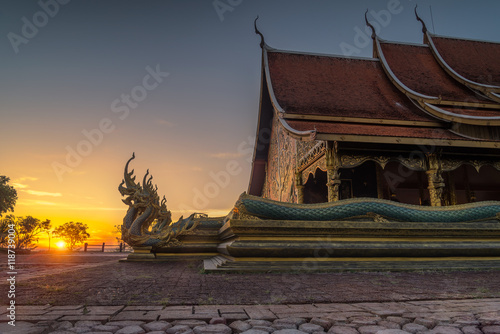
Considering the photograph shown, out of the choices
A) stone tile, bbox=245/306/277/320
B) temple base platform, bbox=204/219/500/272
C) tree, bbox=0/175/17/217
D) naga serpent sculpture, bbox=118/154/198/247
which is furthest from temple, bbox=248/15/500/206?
tree, bbox=0/175/17/217

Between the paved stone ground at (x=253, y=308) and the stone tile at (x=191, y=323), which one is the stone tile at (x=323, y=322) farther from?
the stone tile at (x=191, y=323)

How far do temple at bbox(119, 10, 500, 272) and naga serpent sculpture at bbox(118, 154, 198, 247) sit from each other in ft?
0.08

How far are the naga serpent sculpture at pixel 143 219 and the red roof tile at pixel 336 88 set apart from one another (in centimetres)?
399

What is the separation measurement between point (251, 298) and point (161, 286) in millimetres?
861

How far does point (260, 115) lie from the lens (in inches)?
469

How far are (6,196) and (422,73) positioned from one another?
2320 cm

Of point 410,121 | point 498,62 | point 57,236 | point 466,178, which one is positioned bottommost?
point 57,236

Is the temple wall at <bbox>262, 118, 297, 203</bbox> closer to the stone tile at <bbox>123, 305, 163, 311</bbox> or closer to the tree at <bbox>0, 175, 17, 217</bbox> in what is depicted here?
the stone tile at <bbox>123, 305, 163, 311</bbox>

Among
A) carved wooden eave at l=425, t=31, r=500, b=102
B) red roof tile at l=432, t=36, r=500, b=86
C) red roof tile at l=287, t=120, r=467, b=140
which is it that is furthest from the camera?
red roof tile at l=432, t=36, r=500, b=86

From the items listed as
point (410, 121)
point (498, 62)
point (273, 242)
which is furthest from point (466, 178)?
point (273, 242)

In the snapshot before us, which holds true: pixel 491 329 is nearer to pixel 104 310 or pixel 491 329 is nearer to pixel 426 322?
pixel 426 322

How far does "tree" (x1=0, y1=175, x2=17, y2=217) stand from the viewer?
2044 cm

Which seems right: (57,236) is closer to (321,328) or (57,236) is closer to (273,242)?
(273,242)

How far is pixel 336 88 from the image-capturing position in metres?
9.37
